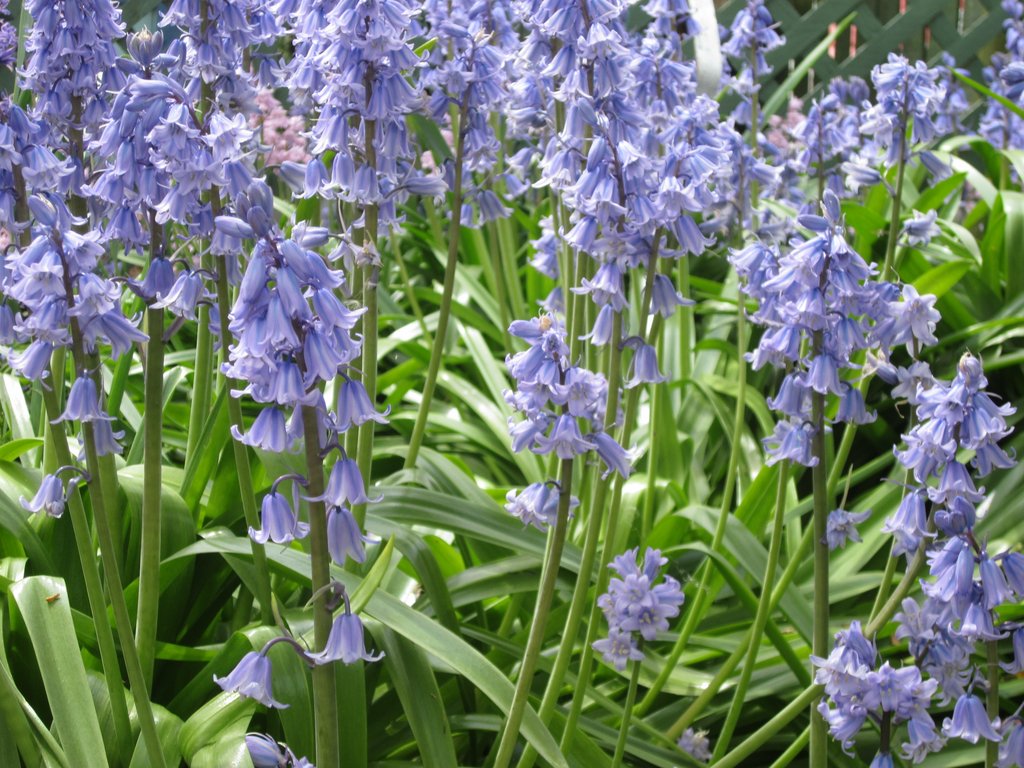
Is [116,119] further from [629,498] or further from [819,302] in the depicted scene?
[629,498]

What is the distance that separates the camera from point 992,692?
7.77ft

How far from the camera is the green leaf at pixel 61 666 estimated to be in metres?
2.15

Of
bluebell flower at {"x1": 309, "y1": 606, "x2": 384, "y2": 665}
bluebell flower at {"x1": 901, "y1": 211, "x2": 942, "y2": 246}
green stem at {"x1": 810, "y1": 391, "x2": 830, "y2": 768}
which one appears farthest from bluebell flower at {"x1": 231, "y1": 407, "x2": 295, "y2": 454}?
bluebell flower at {"x1": 901, "y1": 211, "x2": 942, "y2": 246}

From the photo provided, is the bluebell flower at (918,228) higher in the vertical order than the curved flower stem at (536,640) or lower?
higher

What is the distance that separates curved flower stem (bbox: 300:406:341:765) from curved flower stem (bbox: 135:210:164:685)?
0.58 metres

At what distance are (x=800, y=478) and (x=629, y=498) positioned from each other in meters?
1.29

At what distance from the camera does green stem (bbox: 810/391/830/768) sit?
2.31m

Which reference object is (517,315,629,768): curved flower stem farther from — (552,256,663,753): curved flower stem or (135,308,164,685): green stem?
(135,308,164,685): green stem

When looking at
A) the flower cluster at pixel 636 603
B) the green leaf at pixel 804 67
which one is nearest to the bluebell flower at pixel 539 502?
the flower cluster at pixel 636 603

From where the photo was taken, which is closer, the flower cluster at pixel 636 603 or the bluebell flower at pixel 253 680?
the bluebell flower at pixel 253 680

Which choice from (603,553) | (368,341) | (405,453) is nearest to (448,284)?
(368,341)

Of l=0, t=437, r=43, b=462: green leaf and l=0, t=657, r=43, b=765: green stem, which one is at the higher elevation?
l=0, t=437, r=43, b=462: green leaf

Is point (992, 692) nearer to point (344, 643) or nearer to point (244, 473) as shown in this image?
point (344, 643)

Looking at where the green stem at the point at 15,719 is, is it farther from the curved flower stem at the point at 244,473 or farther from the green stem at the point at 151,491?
the curved flower stem at the point at 244,473
